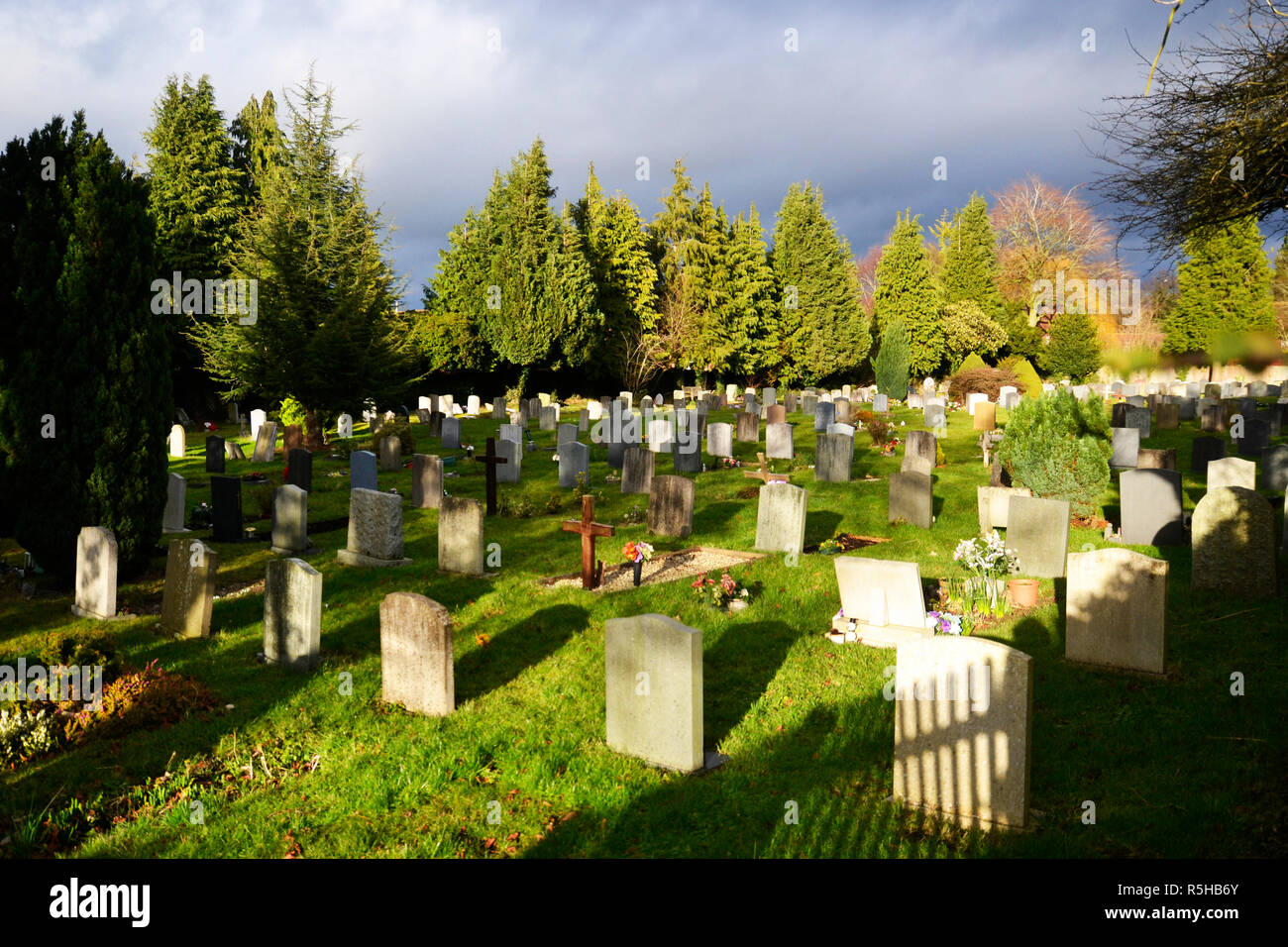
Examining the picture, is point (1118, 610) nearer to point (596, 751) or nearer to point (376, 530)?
point (596, 751)

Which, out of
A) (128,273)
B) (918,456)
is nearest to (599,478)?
(918,456)

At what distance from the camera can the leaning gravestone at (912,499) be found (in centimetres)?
1474

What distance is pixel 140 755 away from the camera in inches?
266

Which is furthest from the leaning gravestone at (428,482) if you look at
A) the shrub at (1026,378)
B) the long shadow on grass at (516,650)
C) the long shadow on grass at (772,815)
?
the shrub at (1026,378)

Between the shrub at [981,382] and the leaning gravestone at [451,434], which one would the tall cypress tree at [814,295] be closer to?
the shrub at [981,382]

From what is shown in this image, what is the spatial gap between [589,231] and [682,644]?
4231 centimetres

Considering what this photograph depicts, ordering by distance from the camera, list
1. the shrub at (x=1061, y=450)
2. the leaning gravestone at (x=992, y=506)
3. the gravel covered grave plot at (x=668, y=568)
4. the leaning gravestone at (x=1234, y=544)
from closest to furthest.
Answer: the leaning gravestone at (x=1234, y=544) < the gravel covered grave plot at (x=668, y=568) < the leaning gravestone at (x=992, y=506) < the shrub at (x=1061, y=450)

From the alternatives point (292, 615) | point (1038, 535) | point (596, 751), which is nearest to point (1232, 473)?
point (1038, 535)

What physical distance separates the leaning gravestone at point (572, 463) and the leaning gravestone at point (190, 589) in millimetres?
10017

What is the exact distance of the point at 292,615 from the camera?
8656mm
